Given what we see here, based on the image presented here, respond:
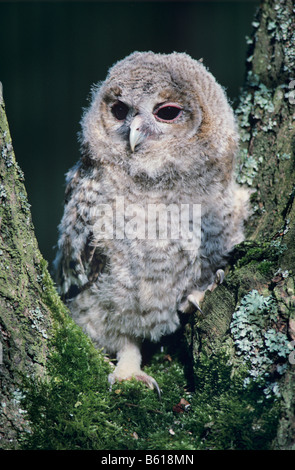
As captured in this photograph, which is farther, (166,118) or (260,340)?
(166,118)

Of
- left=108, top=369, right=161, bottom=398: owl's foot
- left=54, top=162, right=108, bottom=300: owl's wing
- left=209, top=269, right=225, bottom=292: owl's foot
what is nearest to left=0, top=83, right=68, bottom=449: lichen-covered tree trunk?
left=108, top=369, right=161, bottom=398: owl's foot

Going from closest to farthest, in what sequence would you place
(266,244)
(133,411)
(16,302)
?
(16,302) < (133,411) < (266,244)

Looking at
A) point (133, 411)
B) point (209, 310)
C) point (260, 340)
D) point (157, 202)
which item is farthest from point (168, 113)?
point (133, 411)

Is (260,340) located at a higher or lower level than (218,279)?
lower

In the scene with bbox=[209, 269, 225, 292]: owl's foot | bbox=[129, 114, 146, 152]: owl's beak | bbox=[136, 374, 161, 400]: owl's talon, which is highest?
bbox=[129, 114, 146, 152]: owl's beak

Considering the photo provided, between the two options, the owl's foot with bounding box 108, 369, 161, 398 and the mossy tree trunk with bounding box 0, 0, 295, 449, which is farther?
the owl's foot with bounding box 108, 369, 161, 398

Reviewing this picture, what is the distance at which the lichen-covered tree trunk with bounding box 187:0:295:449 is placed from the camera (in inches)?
52.3

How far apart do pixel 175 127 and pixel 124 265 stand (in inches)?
23.7

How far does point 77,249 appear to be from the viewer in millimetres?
2029

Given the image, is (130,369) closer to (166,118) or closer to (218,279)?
(218,279)

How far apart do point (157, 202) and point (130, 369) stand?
67cm

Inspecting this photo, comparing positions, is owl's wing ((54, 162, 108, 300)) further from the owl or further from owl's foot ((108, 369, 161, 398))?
owl's foot ((108, 369, 161, 398))

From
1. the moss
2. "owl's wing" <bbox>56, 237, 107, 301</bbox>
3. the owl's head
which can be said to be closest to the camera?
the moss

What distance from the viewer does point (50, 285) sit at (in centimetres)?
148
